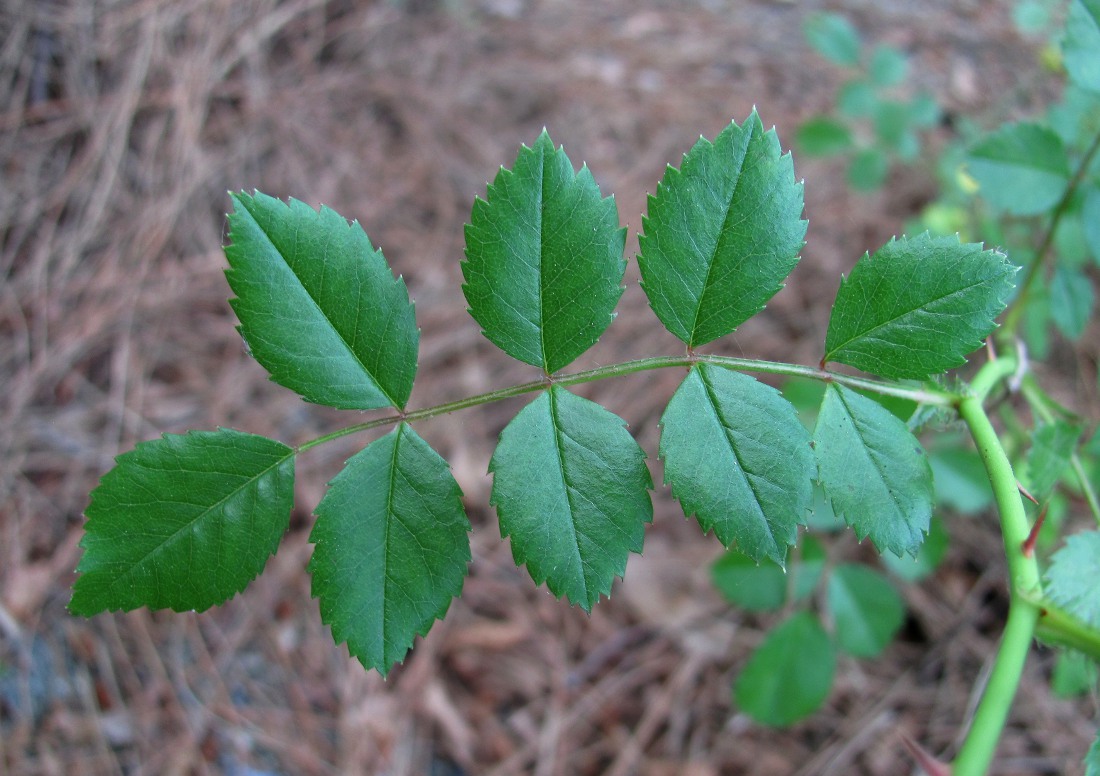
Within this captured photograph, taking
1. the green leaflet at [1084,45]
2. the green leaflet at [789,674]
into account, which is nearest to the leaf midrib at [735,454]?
the green leaflet at [1084,45]

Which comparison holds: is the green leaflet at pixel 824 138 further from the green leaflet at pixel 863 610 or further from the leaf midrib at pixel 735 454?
the leaf midrib at pixel 735 454

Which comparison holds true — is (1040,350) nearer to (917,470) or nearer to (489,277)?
(917,470)

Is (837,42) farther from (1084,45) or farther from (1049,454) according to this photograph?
(1049,454)

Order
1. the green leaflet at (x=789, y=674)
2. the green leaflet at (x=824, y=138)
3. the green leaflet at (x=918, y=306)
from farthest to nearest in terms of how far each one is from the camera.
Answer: the green leaflet at (x=824, y=138)
the green leaflet at (x=789, y=674)
the green leaflet at (x=918, y=306)

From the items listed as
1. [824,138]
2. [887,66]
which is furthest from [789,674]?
[887,66]

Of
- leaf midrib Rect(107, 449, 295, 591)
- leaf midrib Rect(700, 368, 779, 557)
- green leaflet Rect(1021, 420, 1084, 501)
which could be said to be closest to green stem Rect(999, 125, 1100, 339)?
green leaflet Rect(1021, 420, 1084, 501)

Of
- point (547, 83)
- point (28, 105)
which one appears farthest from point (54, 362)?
point (547, 83)
